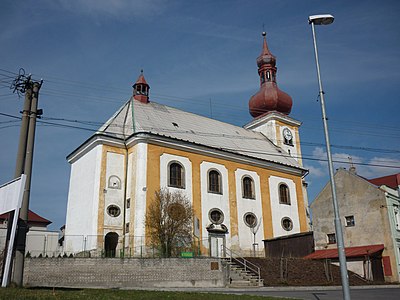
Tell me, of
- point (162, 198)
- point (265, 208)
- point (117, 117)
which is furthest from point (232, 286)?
point (117, 117)

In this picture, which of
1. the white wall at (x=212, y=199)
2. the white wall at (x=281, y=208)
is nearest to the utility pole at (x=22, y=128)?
the white wall at (x=212, y=199)

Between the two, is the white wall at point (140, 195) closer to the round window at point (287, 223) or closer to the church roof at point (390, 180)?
the round window at point (287, 223)

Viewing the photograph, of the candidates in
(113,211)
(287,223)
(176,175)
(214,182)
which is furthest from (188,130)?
(287,223)

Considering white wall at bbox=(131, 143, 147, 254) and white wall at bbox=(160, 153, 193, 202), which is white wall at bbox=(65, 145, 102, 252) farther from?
white wall at bbox=(160, 153, 193, 202)

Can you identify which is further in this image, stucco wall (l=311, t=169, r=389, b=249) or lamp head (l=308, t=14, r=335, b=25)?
stucco wall (l=311, t=169, r=389, b=249)

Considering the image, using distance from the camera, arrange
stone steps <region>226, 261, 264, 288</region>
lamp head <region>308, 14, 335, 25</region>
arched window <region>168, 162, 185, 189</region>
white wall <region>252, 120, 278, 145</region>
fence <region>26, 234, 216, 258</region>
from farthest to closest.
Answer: white wall <region>252, 120, 278, 145</region>
arched window <region>168, 162, 185, 189</region>
fence <region>26, 234, 216, 258</region>
stone steps <region>226, 261, 264, 288</region>
lamp head <region>308, 14, 335, 25</region>

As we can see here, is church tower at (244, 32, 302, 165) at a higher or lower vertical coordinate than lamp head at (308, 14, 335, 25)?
higher

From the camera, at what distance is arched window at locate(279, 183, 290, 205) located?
41.2 m

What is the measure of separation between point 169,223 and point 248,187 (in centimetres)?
1131

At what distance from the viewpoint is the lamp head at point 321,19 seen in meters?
13.9

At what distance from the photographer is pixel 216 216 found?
35188mm

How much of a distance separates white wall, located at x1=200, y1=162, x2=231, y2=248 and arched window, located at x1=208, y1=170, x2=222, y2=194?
292 millimetres

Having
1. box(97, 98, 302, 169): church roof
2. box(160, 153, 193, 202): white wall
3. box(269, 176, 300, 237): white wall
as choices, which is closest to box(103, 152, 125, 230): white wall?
box(97, 98, 302, 169): church roof

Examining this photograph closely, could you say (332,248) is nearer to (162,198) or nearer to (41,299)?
(162,198)
